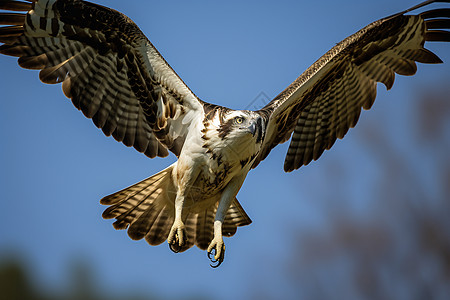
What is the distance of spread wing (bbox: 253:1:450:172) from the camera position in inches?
290

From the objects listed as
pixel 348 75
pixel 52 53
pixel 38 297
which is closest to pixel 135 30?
pixel 52 53

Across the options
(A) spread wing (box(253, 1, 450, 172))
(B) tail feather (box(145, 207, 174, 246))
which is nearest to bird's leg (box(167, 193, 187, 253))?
(B) tail feather (box(145, 207, 174, 246))

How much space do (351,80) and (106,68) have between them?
2846 millimetres

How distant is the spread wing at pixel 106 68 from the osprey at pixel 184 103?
0.01 m

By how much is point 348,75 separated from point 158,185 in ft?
8.38

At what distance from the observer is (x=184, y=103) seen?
6859 millimetres

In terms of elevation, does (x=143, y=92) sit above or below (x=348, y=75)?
above

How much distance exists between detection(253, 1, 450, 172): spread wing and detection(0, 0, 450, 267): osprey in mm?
12

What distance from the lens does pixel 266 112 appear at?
662cm

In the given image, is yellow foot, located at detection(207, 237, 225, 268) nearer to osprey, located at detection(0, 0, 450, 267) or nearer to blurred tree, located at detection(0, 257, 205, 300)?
osprey, located at detection(0, 0, 450, 267)

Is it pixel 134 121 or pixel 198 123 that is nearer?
pixel 198 123

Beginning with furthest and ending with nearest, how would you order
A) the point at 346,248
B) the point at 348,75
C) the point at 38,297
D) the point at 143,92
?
the point at 38,297 → the point at 346,248 → the point at 348,75 → the point at 143,92

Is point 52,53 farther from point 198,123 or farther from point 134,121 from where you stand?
point 198,123

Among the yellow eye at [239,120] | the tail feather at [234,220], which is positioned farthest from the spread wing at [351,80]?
the yellow eye at [239,120]
